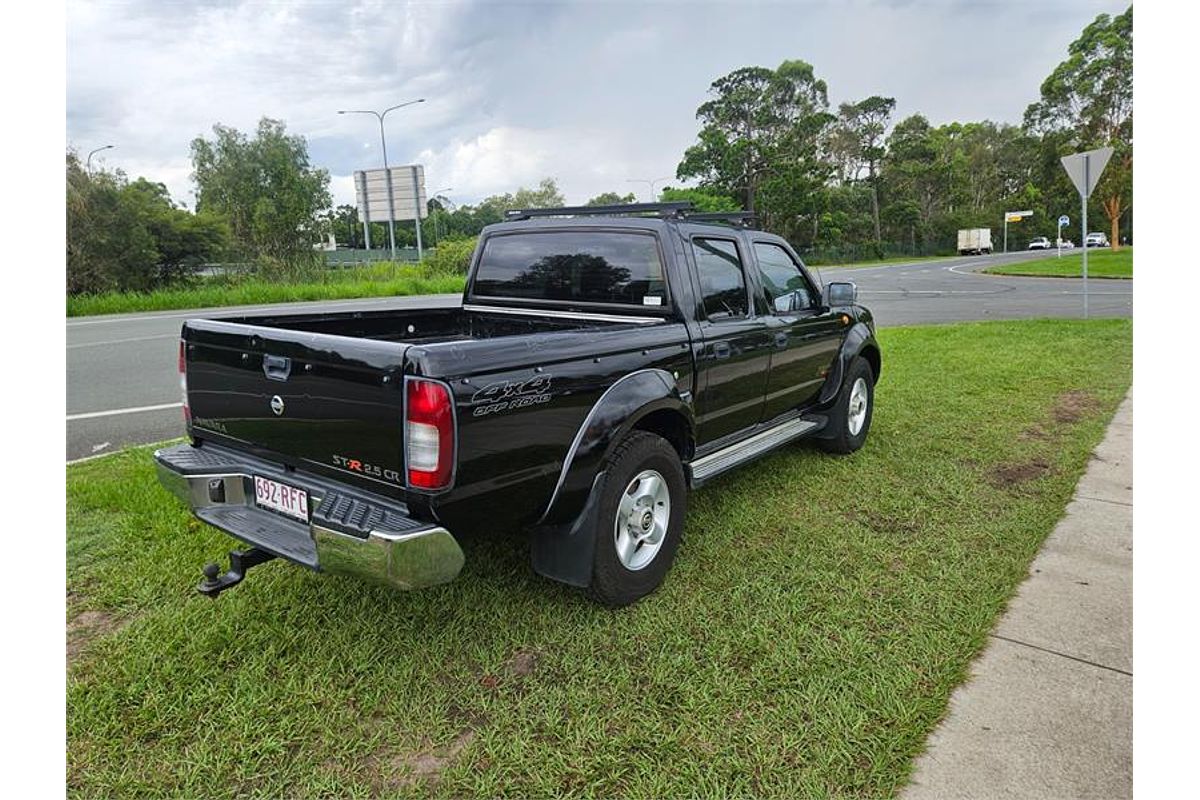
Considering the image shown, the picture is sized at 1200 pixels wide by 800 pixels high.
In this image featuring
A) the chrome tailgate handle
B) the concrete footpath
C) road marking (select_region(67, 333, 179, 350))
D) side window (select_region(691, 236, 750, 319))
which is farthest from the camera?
road marking (select_region(67, 333, 179, 350))

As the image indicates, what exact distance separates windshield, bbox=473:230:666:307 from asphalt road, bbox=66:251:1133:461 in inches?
66.3

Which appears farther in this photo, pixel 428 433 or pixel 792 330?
pixel 792 330

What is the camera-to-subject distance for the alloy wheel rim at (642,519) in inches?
132

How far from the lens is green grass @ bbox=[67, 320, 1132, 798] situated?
7.84ft

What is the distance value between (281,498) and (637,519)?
155 centimetres

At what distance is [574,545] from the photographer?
123 inches

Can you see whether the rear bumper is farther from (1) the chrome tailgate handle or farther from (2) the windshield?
(2) the windshield

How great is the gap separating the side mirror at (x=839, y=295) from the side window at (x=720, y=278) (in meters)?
1.21

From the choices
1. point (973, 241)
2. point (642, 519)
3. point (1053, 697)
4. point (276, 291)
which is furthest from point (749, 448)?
point (973, 241)

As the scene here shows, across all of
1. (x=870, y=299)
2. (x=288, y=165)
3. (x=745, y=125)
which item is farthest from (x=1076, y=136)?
(x=288, y=165)

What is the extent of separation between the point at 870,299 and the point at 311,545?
834 inches

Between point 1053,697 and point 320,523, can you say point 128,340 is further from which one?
point 1053,697

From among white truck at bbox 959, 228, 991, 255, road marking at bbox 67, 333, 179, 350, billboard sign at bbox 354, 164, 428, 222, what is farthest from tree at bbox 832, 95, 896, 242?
road marking at bbox 67, 333, 179, 350

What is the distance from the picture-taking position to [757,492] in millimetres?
4863
